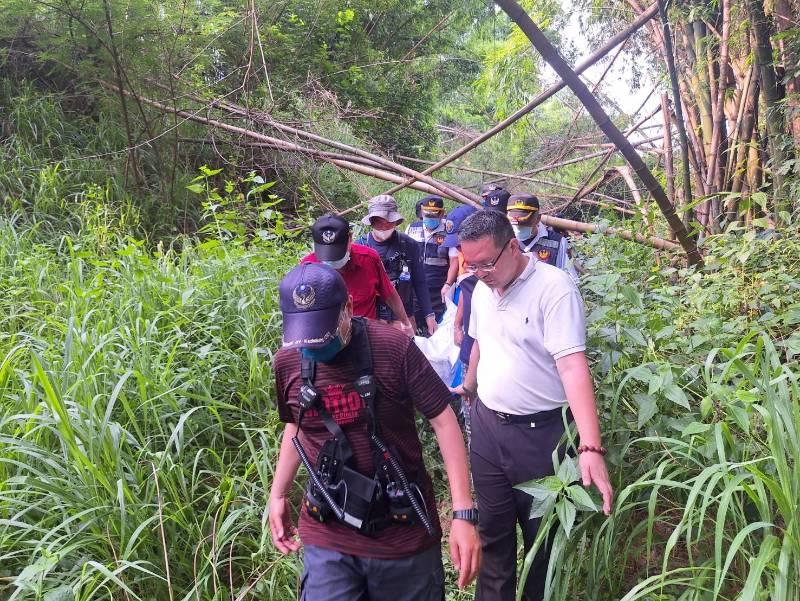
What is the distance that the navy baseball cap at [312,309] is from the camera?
1.64 metres

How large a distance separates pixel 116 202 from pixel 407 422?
5.89 m

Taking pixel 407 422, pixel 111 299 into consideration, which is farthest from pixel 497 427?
pixel 111 299

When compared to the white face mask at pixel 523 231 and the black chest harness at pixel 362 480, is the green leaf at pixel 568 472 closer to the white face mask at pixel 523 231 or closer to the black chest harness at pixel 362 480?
the black chest harness at pixel 362 480

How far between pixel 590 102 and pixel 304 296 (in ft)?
8.05

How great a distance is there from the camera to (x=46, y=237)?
5.68m

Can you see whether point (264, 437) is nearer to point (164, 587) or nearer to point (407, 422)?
point (164, 587)

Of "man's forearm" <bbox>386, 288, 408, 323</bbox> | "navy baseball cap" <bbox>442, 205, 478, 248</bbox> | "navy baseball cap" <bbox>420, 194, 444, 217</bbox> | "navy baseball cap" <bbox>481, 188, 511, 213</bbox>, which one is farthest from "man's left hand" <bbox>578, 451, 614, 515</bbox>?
"navy baseball cap" <bbox>420, 194, 444, 217</bbox>

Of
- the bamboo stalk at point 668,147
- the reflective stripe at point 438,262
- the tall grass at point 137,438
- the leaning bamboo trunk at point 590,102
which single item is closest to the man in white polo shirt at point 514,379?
the tall grass at point 137,438

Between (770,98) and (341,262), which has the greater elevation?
(770,98)

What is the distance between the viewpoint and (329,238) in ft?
11.2

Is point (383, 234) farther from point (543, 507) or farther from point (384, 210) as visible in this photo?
point (543, 507)

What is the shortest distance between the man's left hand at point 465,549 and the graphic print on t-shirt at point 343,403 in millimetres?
438

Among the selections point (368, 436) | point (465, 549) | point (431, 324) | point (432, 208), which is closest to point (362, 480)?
point (368, 436)

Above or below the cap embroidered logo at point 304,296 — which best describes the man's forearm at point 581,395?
below
